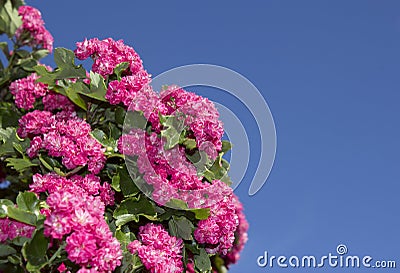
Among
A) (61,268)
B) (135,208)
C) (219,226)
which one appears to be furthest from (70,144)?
(219,226)

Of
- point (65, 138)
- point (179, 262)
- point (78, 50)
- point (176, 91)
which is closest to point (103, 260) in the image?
point (179, 262)

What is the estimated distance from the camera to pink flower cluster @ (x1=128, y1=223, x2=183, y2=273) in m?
3.30

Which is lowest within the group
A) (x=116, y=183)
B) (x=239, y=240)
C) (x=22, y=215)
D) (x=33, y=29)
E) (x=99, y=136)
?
(x=22, y=215)

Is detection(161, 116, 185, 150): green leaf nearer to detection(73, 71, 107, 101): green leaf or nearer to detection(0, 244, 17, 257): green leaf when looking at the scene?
detection(73, 71, 107, 101): green leaf

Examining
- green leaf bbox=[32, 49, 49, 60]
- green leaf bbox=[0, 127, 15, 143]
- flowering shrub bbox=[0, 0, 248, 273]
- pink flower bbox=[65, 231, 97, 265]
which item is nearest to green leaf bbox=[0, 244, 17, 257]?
flowering shrub bbox=[0, 0, 248, 273]

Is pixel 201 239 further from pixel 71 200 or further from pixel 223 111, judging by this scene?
pixel 71 200

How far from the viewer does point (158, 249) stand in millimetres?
3424

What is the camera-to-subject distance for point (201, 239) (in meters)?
3.70

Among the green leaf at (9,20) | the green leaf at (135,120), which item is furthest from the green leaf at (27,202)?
the green leaf at (9,20)

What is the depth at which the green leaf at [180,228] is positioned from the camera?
3.67 m

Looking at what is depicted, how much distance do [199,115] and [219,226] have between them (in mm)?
744

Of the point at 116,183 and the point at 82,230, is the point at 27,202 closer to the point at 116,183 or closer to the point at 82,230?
the point at 82,230

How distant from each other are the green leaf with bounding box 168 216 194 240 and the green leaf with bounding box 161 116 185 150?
482 millimetres

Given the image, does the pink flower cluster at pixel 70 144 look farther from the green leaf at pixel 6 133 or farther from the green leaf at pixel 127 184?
the green leaf at pixel 6 133
